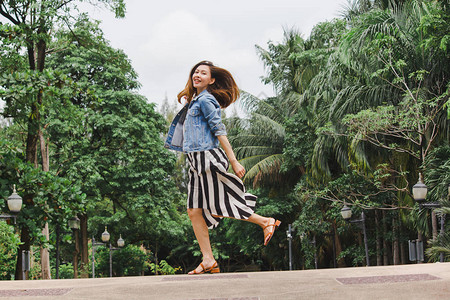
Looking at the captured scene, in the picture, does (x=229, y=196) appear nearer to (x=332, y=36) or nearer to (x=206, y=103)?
(x=206, y=103)

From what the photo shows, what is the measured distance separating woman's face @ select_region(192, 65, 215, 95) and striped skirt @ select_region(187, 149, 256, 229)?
0.81 metres

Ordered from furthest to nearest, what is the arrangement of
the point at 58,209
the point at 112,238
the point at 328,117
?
the point at 112,238 → the point at 328,117 → the point at 58,209

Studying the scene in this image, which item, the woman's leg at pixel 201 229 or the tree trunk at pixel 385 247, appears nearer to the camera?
the woman's leg at pixel 201 229

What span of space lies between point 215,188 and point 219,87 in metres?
1.25

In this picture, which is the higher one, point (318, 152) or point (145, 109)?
point (145, 109)

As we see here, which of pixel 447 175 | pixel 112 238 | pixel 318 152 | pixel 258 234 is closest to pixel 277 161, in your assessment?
pixel 258 234

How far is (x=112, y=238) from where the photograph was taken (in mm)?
27812

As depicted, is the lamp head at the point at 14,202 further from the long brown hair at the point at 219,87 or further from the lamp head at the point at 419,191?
the lamp head at the point at 419,191

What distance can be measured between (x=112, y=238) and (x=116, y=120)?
6.22 m

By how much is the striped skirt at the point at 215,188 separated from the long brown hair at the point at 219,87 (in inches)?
31.0

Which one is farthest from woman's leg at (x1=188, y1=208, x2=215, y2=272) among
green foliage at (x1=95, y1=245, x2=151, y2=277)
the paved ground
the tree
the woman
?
green foliage at (x1=95, y1=245, x2=151, y2=277)

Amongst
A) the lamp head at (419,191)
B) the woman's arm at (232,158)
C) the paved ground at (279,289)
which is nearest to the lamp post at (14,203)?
the woman's arm at (232,158)

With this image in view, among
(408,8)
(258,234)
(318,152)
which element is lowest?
(258,234)

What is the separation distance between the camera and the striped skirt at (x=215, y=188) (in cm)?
625
